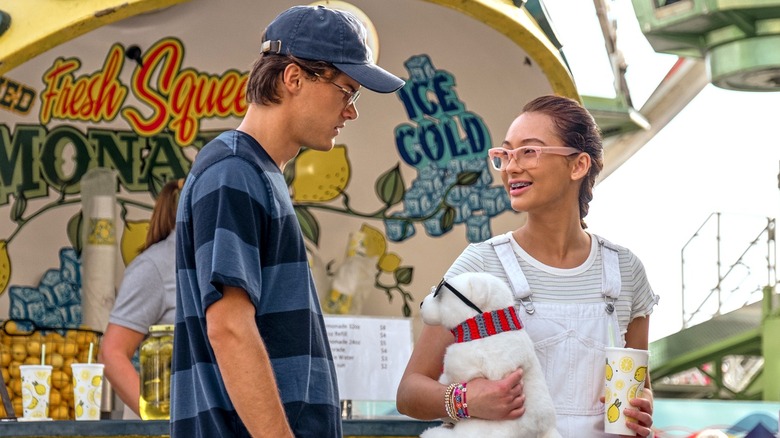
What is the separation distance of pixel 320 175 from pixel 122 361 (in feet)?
6.63

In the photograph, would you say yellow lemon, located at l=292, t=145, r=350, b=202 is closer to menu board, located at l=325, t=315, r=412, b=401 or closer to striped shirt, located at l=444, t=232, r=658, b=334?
menu board, located at l=325, t=315, r=412, b=401

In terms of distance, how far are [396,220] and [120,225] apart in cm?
142

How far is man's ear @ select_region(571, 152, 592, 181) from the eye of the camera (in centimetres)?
335

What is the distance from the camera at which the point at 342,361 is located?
523 centimetres

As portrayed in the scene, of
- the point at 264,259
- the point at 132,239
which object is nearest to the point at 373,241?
A: the point at 132,239

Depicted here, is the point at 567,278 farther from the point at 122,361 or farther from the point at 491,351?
the point at 122,361

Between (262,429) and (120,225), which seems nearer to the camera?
(262,429)

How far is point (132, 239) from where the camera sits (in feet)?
21.0

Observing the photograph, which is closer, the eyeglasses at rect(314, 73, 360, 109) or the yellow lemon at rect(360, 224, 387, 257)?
the eyeglasses at rect(314, 73, 360, 109)

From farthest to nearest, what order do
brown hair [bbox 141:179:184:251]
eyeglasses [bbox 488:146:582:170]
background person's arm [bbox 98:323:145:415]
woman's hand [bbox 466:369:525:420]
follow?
brown hair [bbox 141:179:184:251] < background person's arm [bbox 98:323:145:415] < eyeglasses [bbox 488:146:582:170] < woman's hand [bbox 466:369:525:420]

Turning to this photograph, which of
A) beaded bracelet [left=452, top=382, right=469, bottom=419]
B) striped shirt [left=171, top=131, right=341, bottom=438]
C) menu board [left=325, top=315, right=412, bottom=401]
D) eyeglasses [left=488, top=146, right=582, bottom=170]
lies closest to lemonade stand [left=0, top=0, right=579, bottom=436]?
menu board [left=325, top=315, right=412, bottom=401]

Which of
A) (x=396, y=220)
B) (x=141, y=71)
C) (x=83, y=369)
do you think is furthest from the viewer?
(x=396, y=220)

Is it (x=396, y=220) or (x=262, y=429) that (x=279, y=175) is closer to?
(x=262, y=429)

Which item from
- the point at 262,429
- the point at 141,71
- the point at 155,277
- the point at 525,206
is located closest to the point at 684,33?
the point at 141,71
